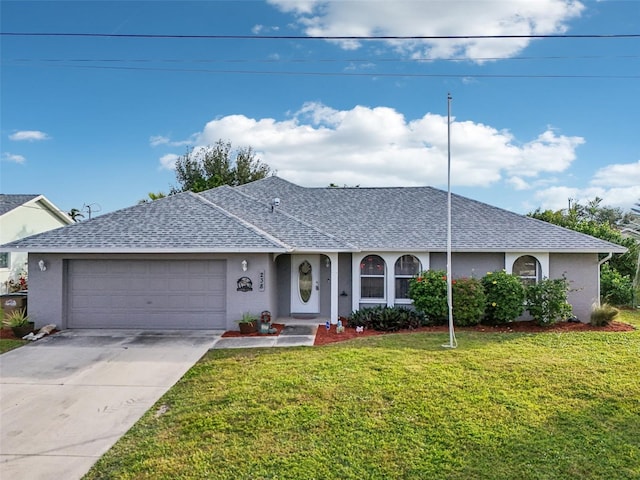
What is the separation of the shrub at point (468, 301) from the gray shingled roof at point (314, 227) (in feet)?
5.04

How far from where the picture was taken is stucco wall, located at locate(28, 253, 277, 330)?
1203cm

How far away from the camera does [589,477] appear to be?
4.47 meters

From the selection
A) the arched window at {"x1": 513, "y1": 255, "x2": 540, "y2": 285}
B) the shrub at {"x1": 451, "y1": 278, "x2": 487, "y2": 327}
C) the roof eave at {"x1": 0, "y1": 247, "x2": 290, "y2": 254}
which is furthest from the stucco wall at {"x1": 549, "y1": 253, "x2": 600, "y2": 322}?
the roof eave at {"x1": 0, "y1": 247, "x2": 290, "y2": 254}

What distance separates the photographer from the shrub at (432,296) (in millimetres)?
12078

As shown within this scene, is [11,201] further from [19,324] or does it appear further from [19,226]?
[19,324]

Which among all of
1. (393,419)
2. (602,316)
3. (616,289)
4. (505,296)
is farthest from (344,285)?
(616,289)

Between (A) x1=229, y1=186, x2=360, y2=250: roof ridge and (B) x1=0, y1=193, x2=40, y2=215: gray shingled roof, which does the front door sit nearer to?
(A) x1=229, y1=186, x2=360, y2=250: roof ridge

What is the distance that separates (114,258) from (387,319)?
27.3 feet

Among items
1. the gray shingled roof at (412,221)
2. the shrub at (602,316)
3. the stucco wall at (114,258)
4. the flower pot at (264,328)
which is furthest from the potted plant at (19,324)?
the shrub at (602,316)

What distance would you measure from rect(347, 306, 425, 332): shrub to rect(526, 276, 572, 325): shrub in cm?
325

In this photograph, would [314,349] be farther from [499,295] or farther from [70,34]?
[70,34]

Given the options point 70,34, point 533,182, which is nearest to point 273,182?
point 70,34

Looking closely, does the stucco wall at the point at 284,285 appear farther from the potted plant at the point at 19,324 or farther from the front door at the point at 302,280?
the potted plant at the point at 19,324

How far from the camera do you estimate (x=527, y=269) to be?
1360cm
